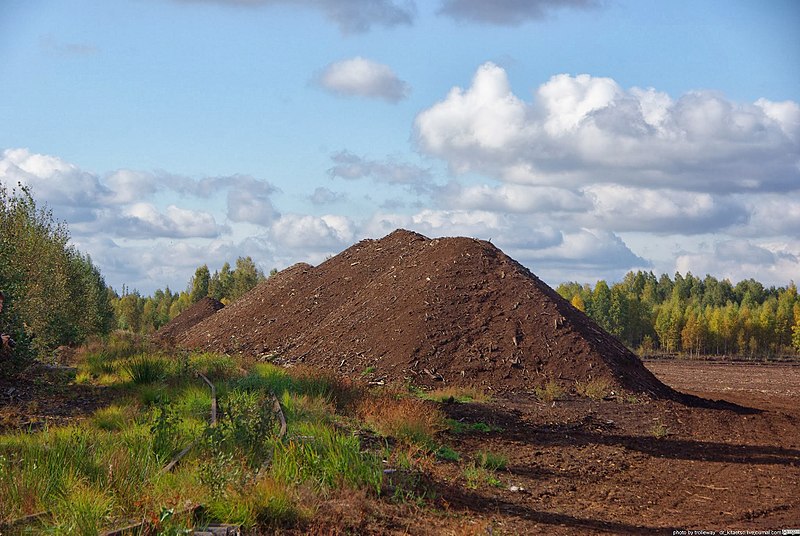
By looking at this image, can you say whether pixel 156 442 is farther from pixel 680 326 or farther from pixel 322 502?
pixel 680 326

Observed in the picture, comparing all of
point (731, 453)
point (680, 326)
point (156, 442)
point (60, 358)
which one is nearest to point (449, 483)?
point (156, 442)

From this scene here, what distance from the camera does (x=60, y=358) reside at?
25.4 m

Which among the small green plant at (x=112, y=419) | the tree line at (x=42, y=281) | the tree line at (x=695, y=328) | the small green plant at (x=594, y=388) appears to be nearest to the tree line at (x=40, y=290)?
the tree line at (x=42, y=281)

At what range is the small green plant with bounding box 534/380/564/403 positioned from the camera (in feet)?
62.0

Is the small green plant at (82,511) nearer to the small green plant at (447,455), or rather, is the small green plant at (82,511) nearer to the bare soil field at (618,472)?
the bare soil field at (618,472)

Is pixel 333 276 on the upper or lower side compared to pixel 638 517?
upper

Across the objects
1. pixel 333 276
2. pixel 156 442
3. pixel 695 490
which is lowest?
pixel 695 490

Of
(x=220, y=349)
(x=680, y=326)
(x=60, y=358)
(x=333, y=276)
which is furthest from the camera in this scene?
(x=680, y=326)

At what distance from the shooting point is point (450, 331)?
23.1 m

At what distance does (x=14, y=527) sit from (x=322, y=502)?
2604 mm

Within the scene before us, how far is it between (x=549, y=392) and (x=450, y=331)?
15.3 feet

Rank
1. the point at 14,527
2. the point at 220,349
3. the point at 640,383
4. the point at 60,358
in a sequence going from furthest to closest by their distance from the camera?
1. the point at 220,349
2. the point at 60,358
3. the point at 640,383
4. the point at 14,527

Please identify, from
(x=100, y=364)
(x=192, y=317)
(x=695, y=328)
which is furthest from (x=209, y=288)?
(x=100, y=364)

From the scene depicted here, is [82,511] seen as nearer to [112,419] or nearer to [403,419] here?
[112,419]
